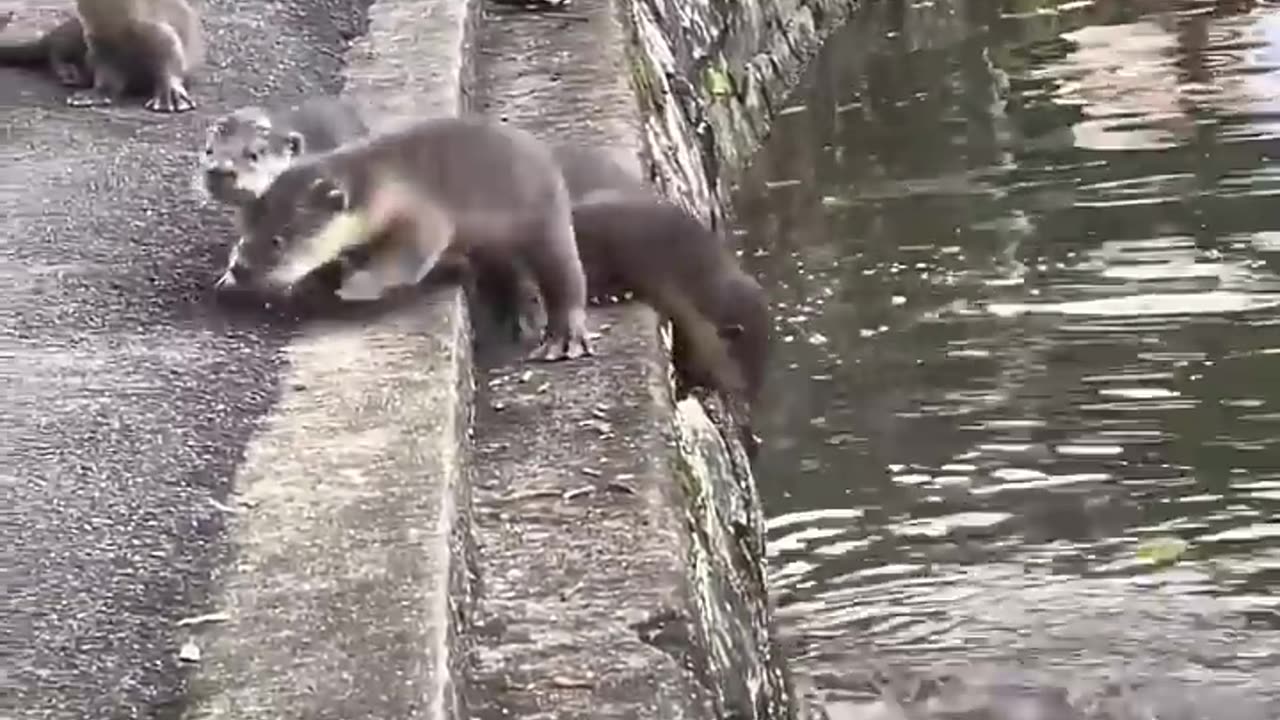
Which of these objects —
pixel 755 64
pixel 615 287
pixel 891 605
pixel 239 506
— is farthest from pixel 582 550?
pixel 755 64

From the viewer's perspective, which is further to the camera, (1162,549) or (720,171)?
(720,171)

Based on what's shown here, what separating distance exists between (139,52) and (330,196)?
76.2 inches

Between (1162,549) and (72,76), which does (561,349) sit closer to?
(72,76)

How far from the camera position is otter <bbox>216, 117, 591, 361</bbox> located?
12.3ft

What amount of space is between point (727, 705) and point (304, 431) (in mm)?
742

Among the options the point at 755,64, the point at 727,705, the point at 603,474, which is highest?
the point at 603,474

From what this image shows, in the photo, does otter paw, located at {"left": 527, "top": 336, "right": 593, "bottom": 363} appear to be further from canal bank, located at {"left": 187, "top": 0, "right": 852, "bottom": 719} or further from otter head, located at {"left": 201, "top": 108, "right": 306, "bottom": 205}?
otter head, located at {"left": 201, "top": 108, "right": 306, "bottom": 205}

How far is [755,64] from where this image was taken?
1155 centimetres

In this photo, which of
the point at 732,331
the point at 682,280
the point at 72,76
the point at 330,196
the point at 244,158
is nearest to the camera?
the point at 330,196

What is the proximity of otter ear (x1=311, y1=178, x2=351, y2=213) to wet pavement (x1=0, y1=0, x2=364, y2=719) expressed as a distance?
0.23 meters

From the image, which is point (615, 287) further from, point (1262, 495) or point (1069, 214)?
point (1069, 214)

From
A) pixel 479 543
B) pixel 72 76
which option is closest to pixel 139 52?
pixel 72 76

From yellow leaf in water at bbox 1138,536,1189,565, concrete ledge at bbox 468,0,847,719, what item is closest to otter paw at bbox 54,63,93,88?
concrete ledge at bbox 468,0,847,719

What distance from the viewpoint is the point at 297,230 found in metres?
3.73
